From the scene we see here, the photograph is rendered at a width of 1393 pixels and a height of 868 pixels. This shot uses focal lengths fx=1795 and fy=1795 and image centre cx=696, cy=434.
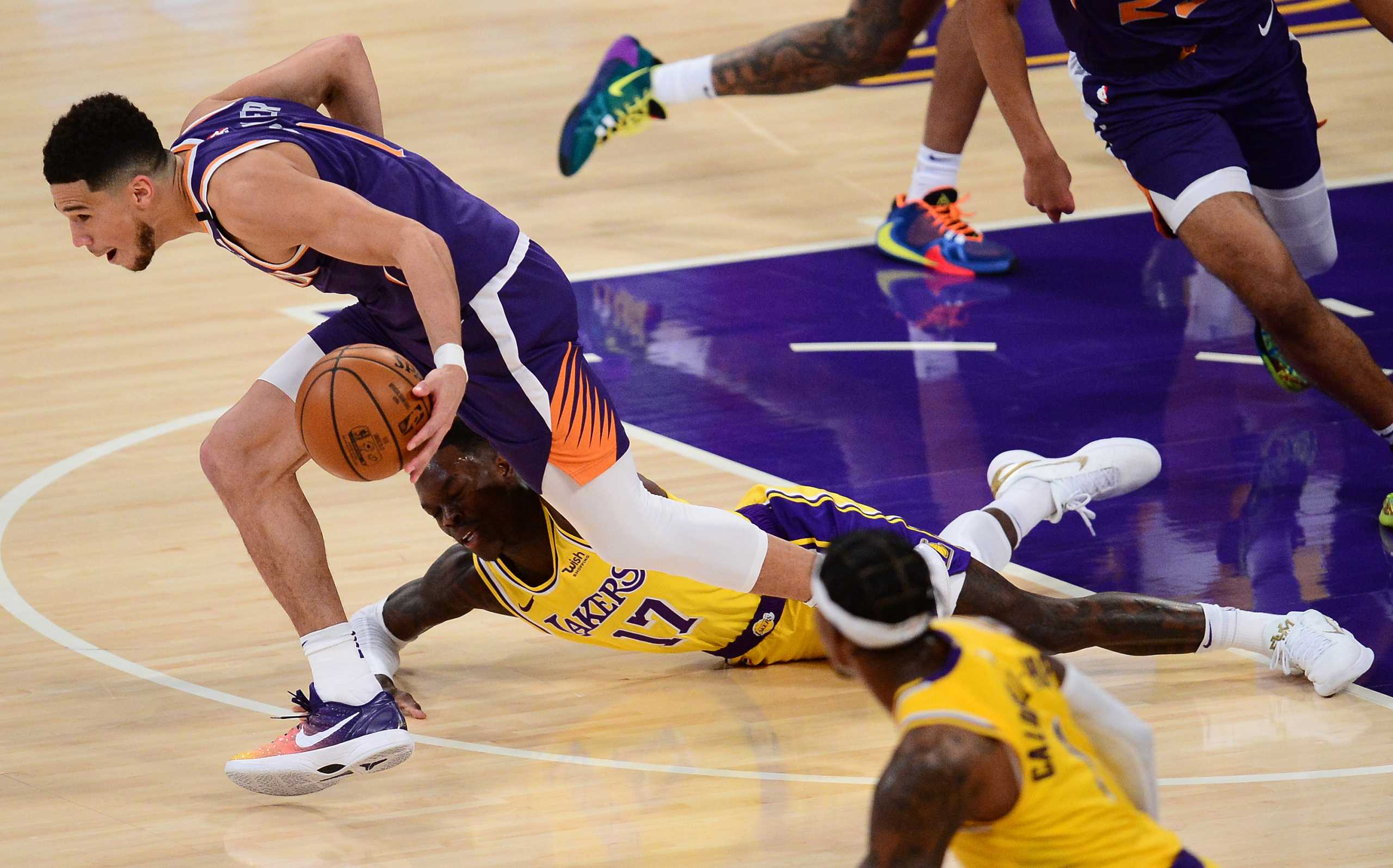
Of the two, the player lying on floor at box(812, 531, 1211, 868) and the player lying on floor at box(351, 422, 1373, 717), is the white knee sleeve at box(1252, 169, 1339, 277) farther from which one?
the player lying on floor at box(812, 531, 1211, 868)

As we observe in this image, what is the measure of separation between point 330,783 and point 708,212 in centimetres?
556

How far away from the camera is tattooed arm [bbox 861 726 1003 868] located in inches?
106

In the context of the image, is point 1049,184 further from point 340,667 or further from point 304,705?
point 304,705

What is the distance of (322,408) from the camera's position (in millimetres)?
4145

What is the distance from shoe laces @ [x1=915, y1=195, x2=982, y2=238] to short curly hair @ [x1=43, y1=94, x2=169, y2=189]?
496cm

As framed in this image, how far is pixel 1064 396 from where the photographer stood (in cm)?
682

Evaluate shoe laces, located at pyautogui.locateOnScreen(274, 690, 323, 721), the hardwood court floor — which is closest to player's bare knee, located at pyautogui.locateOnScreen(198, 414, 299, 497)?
shoe laces, located at pyautogui.locateOnScreen(274, 690, 323, 721)

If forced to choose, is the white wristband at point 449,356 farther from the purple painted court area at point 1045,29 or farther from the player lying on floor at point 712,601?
the purple painted court area at point 1045,29

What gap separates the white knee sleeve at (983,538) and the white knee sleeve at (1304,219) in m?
1.70

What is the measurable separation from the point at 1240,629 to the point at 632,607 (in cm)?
161

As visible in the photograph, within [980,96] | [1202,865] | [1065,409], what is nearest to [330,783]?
[1202,865]

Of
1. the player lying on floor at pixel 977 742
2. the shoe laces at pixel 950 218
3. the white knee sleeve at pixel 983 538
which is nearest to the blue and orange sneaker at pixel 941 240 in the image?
the shoe laces at pixel 950 218

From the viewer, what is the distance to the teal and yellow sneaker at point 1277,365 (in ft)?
21.3

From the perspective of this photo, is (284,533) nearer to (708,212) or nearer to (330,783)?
(330,783)
